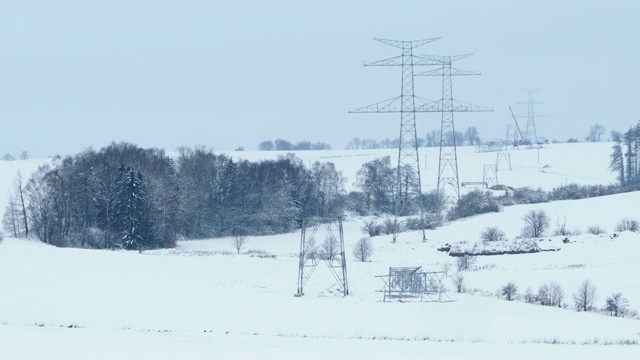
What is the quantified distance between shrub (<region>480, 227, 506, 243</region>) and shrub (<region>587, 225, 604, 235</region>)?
5439mm

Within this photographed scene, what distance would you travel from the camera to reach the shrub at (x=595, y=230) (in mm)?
58078

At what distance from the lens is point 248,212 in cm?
8106

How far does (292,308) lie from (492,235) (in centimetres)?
2986

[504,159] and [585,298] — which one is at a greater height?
[504,159]

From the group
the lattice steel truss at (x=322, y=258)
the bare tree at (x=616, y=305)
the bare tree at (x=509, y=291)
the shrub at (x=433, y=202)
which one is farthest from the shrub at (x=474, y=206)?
the bare tree at (x=616, y=305)

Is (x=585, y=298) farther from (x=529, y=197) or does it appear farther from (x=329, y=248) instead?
(x=529, y=197)

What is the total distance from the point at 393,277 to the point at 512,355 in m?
18.7

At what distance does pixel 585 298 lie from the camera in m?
35.4

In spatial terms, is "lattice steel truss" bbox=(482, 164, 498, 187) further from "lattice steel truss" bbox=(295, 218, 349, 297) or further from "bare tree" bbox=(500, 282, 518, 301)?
"bare tree" bbox=(500, 282, 518, 301)

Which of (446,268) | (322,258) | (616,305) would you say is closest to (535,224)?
(446,268)

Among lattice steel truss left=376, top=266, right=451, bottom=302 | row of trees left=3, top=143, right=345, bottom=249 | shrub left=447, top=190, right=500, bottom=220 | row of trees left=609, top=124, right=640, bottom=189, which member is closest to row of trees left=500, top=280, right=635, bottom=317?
lattice steel truss left=376, top=266, right=451, bottom=302

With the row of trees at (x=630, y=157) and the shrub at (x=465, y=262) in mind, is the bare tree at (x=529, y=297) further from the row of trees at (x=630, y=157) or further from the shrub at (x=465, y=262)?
the row of trees at (x=630, y=157)

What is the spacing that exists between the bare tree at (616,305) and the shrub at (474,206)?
1413 inches

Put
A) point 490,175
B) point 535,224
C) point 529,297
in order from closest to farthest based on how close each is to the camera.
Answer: point 529,297, point 535,224, point 490,175
